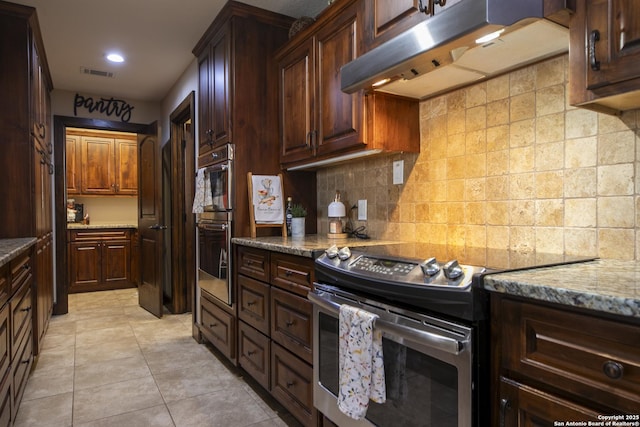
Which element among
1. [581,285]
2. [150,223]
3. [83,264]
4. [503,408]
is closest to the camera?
[581,285]

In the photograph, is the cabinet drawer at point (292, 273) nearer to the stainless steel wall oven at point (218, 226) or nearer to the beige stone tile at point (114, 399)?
the stainless steel wall oven at point (218, 226)

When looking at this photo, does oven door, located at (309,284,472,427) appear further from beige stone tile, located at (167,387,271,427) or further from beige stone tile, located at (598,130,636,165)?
beige stone tile, located at (598,130,636,165)

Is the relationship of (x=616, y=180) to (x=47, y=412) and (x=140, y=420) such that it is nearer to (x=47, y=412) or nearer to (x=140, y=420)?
(x=140, y=420)

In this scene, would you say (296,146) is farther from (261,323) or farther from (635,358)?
(635,358)

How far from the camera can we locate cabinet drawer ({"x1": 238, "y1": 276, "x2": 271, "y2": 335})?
2117mm

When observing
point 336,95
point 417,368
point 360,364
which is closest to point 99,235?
point 336,95

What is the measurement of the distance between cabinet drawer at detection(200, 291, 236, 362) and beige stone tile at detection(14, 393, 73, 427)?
0.90 m

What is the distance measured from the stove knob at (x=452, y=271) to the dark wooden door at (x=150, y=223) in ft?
11.2

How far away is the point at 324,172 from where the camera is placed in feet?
8.89

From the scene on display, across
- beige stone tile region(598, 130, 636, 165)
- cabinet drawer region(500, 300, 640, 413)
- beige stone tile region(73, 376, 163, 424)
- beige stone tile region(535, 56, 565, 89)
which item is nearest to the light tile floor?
beige stone tile region(73, 376, 163, 424)

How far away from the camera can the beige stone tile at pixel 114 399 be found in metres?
2.08

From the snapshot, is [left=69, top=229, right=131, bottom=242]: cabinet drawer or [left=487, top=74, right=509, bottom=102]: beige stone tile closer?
[left=487, top=74, right=509, bottom=102]: beige stone tile

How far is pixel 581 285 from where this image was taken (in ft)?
2.80

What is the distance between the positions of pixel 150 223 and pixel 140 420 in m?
2.55
